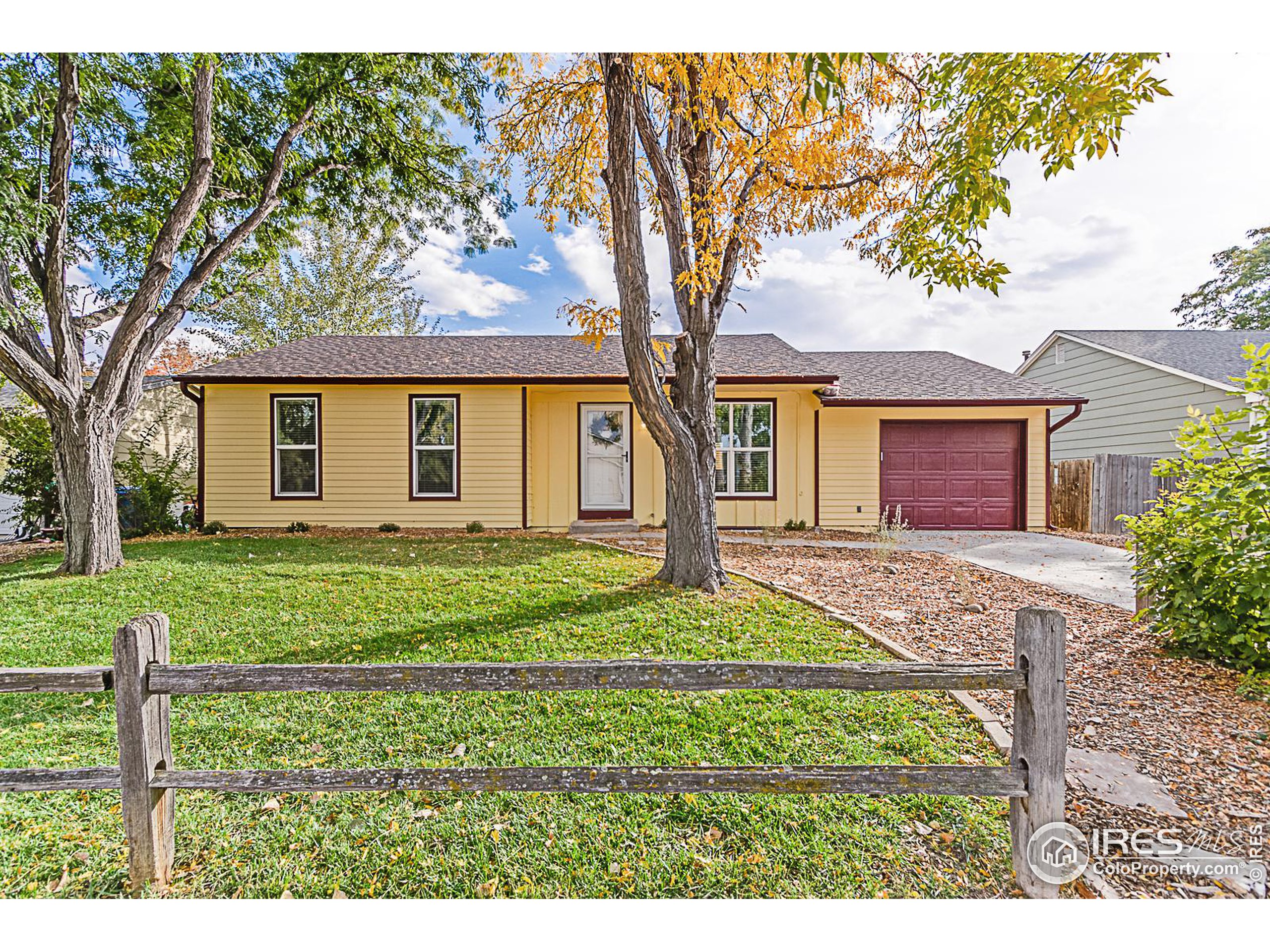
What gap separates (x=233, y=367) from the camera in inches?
367

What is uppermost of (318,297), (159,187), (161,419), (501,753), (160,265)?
(318,297)

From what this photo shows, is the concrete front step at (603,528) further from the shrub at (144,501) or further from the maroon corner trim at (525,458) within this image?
the shrub at (144,501)

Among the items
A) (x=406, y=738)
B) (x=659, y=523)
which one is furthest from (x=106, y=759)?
(x=659, y=523)

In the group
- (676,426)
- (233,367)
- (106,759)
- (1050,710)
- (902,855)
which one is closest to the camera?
(1050,710)

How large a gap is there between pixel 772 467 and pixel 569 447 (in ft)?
12.1

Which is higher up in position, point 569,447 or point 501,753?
point 569,447

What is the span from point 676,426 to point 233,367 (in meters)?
8.70

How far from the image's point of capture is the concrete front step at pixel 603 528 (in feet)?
29.2

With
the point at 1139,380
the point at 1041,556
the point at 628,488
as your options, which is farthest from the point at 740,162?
the point at 1139,380

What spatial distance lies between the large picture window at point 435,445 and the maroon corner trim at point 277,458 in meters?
1.55

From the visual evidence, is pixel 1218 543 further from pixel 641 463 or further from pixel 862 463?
pixel 641 463

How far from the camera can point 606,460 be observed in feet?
31.9

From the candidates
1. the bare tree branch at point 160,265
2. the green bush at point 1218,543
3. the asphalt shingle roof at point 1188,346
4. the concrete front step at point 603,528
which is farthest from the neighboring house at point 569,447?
the green bush at point 1218,543
